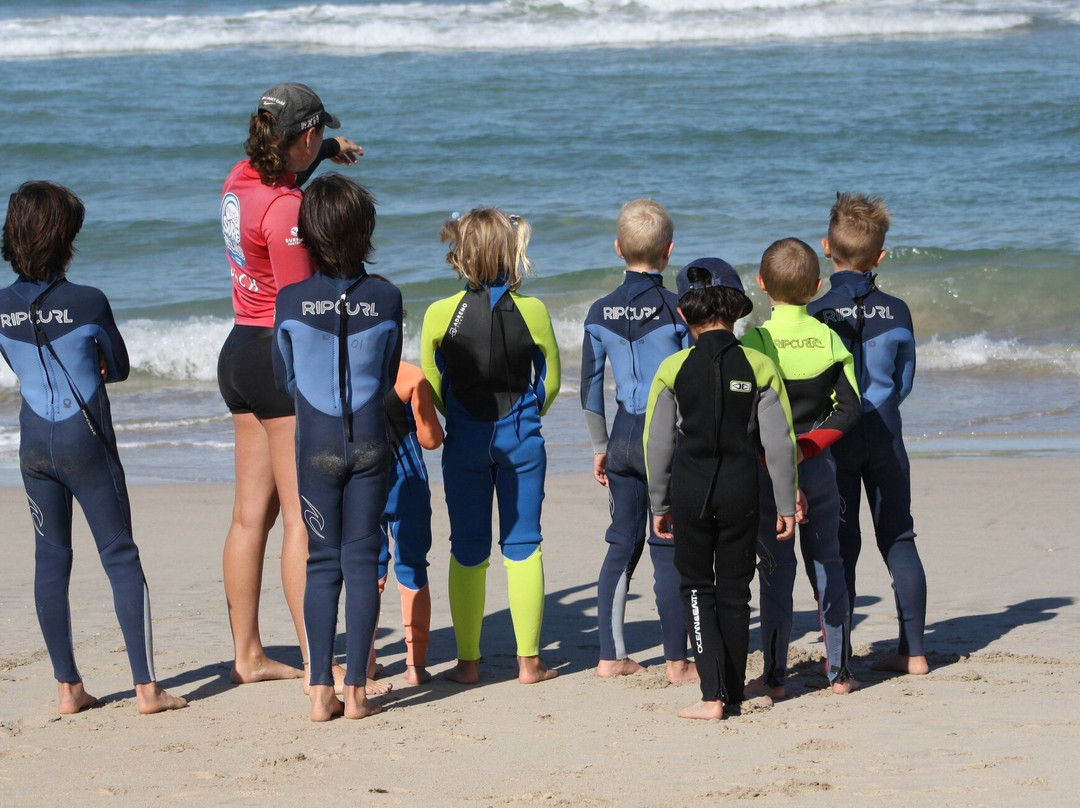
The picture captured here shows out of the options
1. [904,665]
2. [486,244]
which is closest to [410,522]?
[486,244]

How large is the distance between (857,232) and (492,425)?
1.48 meters

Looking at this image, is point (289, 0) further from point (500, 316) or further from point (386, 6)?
point (500, 316)

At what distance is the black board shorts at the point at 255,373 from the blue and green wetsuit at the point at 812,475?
1623 millimetres

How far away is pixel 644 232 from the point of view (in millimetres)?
4648

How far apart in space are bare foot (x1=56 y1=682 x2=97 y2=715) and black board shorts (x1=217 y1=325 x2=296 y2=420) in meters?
1.11

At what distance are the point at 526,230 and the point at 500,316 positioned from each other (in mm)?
319

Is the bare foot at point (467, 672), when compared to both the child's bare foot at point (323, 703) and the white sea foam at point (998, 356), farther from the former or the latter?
the white sea foam at point (998, 356)

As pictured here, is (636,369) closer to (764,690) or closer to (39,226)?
(764,690)

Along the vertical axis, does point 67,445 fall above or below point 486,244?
below

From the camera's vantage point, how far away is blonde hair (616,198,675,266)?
183 inches

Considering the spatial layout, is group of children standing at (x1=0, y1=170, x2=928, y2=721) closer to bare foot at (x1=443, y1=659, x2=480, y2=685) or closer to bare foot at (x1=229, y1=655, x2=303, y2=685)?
bare foot at (x1=443, y1=659, x2=480, y2=685)

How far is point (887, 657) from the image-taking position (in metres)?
5.02

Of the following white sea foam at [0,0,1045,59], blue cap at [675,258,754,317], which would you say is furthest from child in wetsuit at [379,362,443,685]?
white sea foam at [0,0,1045,59]

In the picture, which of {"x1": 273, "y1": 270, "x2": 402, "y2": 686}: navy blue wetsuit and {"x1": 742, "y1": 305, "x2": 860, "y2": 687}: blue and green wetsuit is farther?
{"x1": 742, "y1": 305, "x2": 860, "y2": 687}: blue and green wetsuit
